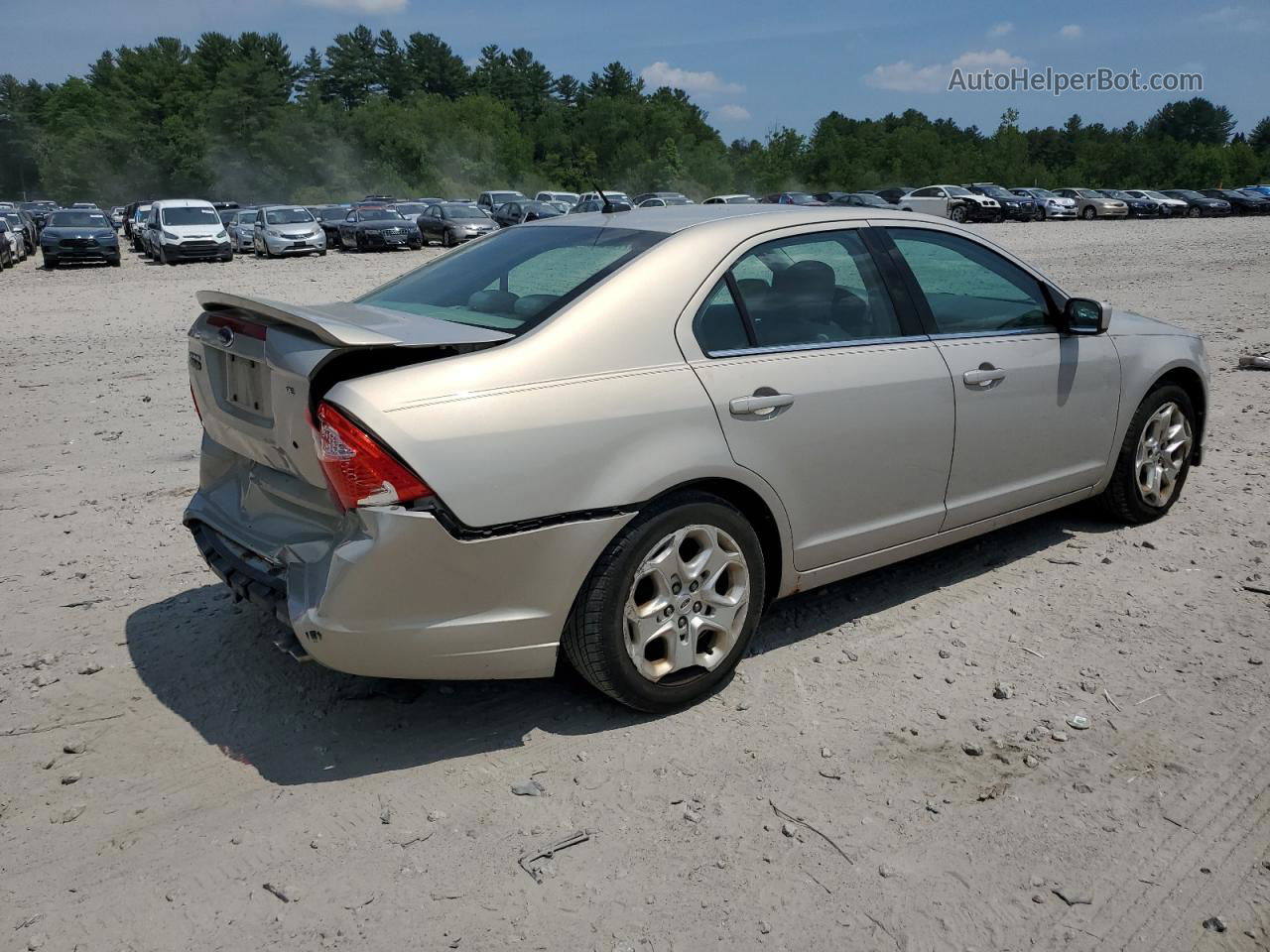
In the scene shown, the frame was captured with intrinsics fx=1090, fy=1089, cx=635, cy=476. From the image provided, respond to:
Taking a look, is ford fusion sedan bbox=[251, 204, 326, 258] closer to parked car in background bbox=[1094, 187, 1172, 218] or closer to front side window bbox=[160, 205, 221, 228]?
front side window bbox=[160, 205, 221, 228]

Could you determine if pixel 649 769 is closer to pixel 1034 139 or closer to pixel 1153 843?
pixel 1153 843

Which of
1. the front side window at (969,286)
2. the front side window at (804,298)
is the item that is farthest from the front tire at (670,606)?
the front side window at (969,286)

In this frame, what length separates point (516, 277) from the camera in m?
3.94

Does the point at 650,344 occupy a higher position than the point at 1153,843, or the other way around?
the point at 650,344

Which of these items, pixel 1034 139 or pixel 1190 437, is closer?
pixel 1190 437

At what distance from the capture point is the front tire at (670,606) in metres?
3.39

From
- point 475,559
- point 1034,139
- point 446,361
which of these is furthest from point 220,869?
point 1034,139

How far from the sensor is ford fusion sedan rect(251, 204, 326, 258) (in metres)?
30.3

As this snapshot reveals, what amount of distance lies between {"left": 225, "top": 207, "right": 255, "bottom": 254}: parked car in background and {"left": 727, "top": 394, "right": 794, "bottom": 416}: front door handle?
105 ft

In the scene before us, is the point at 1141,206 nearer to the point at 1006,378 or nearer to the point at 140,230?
the point at 140,230

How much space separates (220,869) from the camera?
2873mm

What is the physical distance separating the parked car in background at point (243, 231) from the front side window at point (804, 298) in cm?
3167

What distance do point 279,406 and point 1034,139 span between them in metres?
115

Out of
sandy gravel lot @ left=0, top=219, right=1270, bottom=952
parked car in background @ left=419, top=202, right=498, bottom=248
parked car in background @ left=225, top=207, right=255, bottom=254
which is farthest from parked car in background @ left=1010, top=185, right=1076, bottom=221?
sandy gravel lot @ left=0, top=219, right=1270, bottom=952
